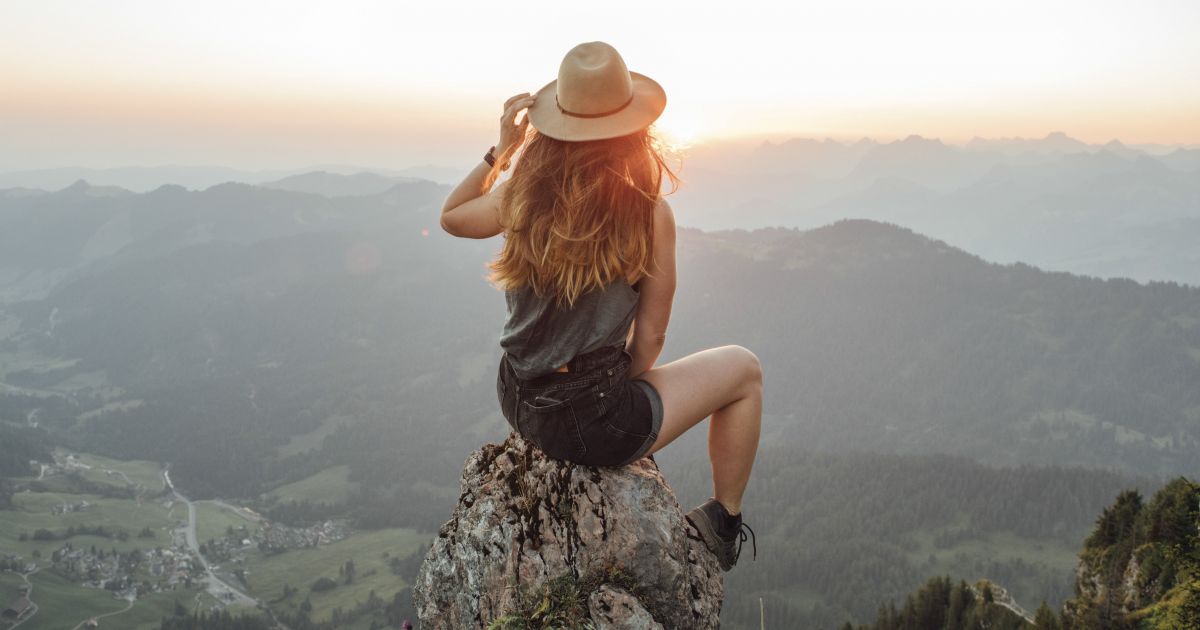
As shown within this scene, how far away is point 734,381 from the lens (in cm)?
646

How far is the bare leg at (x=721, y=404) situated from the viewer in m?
6.24

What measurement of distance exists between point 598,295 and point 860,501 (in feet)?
504

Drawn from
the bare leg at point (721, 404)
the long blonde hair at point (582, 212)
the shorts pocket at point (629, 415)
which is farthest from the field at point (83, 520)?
the long blonde hair at point (582, 212)

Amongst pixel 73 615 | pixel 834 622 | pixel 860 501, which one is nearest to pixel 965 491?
pixel 860 501

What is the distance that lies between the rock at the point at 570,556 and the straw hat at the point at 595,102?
321cm

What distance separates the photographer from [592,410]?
589cm

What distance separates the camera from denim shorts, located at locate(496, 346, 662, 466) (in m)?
5.82

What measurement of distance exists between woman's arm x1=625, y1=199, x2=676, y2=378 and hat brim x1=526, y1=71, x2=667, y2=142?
0.69m

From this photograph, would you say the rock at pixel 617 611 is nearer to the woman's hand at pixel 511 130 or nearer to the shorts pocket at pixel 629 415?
the shorts pocket at pixel 629 415

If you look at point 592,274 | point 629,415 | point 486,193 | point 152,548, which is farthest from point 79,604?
point 592,274

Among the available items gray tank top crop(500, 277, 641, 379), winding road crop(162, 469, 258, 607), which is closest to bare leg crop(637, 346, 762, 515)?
gray tank top crop(500, 277, 641, 379)

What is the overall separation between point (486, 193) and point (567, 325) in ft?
4.89

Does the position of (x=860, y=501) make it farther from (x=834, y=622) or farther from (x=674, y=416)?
(x=674, y=416)

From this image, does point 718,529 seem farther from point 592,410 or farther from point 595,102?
point 595,102
